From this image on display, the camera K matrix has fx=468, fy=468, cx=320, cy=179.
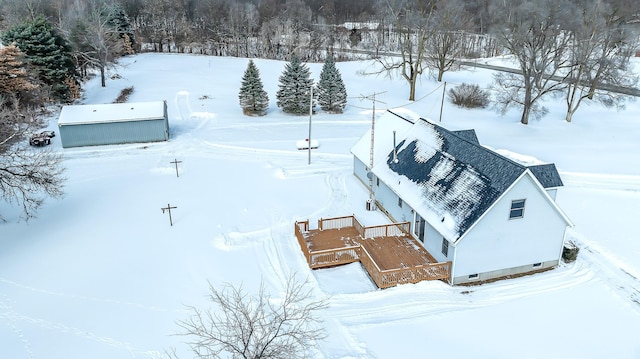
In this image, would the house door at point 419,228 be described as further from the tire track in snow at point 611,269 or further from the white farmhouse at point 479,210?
the tire track in snow at point 611,269

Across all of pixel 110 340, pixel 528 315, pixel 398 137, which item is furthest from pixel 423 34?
pixel 110 340

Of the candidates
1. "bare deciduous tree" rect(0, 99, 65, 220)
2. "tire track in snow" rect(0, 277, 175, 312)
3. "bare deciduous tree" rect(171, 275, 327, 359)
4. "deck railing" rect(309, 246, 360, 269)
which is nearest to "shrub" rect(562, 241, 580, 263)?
"deck railing" rect(309, 246, 360, 269)

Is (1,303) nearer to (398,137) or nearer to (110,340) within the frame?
(110,340)

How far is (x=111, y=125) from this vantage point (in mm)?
→ 37719

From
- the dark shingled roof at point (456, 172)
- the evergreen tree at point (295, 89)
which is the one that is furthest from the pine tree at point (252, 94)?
the dark shingled roof at point (456, 172)

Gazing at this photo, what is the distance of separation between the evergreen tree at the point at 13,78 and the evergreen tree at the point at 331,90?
85.4 feet

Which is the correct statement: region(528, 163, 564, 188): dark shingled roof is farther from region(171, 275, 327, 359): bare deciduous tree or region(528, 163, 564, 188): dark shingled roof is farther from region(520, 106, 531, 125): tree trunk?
region(520, 106, 531, 125): tree trunk

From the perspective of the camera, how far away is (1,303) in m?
17.8

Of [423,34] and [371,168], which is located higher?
[423,34]

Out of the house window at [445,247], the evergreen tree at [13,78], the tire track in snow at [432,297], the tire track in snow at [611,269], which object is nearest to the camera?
the tire track in snow at [432,297]

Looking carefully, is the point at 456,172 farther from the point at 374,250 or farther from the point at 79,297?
the point at 79,297

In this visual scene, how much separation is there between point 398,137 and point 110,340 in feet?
57.1

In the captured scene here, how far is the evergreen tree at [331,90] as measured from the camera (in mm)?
47375

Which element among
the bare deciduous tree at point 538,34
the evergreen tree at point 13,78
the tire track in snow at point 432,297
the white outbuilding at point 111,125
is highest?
the bare deciduous tree at point 538,34
